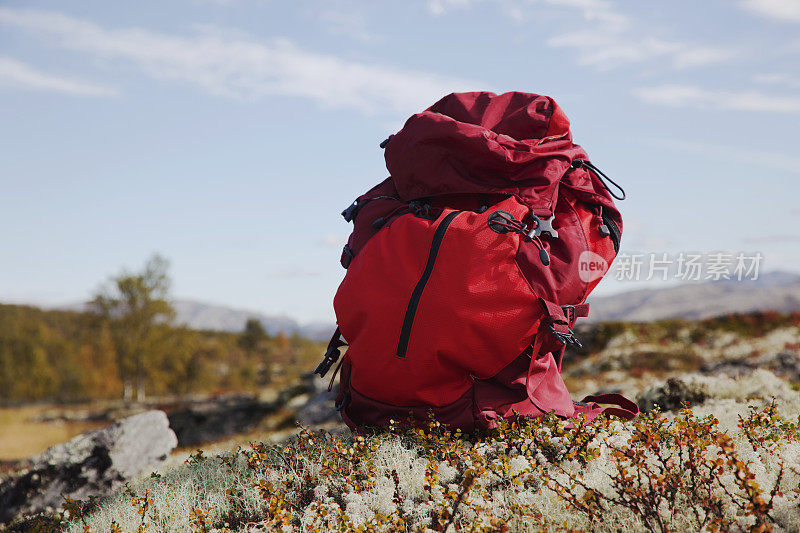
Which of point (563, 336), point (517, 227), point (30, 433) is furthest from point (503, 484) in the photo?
point (30, 433)

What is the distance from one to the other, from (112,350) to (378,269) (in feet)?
143

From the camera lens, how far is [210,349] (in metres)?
52.3

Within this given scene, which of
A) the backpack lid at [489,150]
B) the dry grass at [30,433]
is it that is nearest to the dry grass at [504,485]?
the backpack lid at [489,150]

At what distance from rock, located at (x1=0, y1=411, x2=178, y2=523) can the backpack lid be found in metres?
4.89

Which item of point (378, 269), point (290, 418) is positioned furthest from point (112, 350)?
point (378, 269)

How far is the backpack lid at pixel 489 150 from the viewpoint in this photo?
379 cm

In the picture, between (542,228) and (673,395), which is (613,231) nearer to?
(542,228)

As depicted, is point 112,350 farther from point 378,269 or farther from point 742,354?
point 378,269

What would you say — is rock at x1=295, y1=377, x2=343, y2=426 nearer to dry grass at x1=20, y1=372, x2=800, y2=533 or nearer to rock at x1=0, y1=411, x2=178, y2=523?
rock at x1=0, y1=411, x2=178, y2=523

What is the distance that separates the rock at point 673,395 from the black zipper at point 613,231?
8.35ft

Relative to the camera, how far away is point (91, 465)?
663 cm

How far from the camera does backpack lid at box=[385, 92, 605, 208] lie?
3.79 meters

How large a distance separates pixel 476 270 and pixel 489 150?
0.87 metres

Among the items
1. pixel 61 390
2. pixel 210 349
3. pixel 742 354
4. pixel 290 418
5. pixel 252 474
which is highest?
pixel 252 474
